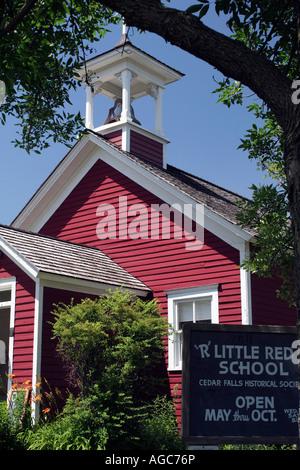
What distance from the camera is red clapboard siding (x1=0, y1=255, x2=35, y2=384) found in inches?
465

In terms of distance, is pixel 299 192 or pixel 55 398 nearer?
pixel 299 192

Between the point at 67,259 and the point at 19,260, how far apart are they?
1.58 metres

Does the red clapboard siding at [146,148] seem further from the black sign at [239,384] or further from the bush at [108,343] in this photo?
the black sign at [239,384]

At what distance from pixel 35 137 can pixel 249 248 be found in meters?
5.25

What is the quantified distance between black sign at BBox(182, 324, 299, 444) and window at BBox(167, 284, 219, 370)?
643 cm

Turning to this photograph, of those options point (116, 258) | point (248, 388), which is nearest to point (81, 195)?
point (116, 258)

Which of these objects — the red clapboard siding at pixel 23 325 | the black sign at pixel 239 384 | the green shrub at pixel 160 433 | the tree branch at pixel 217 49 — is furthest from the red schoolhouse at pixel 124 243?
the black sign at pixel 239 384

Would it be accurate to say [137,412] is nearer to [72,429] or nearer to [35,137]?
[72,429]

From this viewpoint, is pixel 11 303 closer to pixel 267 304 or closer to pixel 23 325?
pixel 23 325

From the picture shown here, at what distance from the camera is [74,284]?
12.7 metres

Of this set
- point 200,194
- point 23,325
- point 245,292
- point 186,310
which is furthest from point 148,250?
point 23,325

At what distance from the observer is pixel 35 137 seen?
11945 mm

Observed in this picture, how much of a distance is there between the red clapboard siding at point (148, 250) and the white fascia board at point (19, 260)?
10.7 ft
